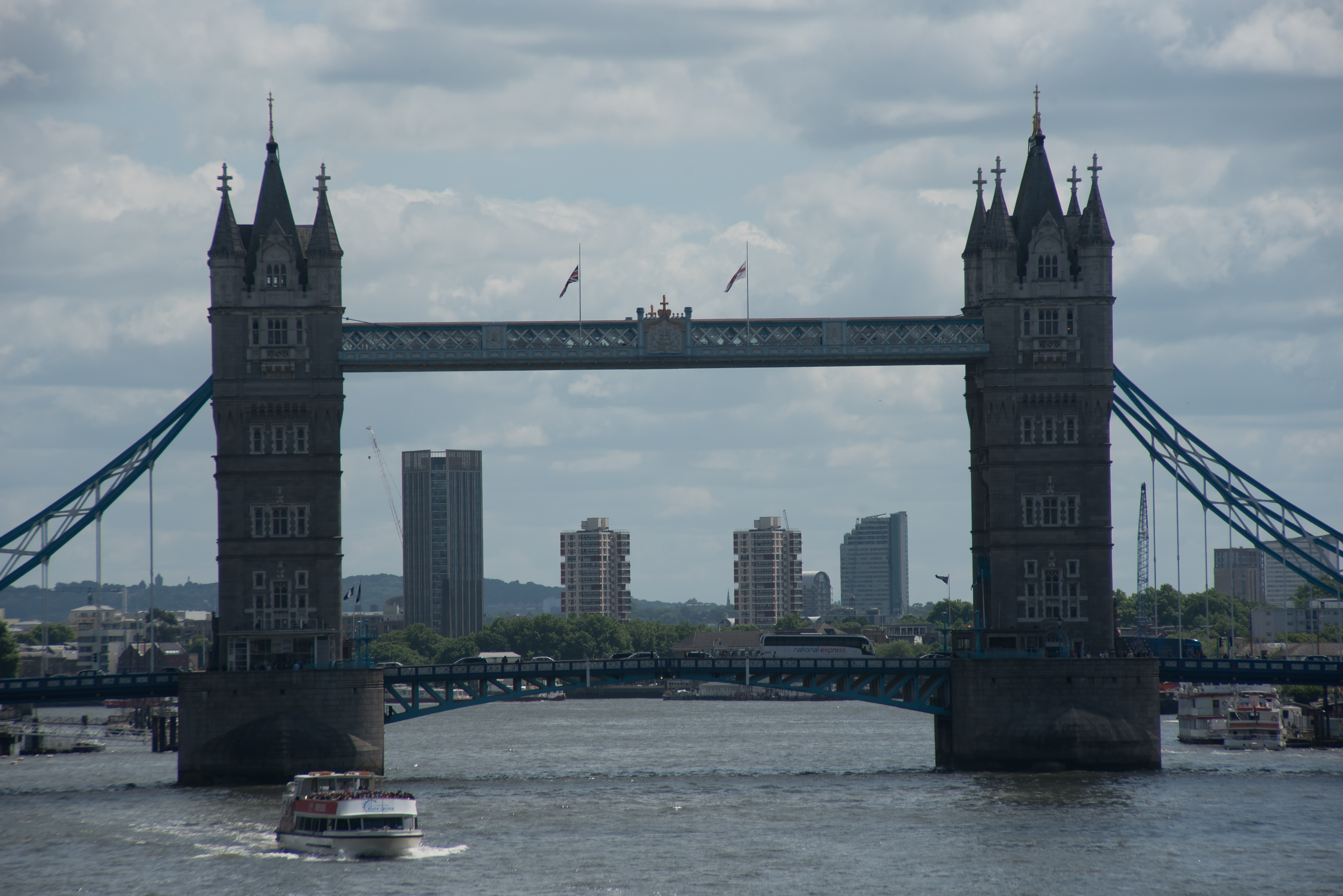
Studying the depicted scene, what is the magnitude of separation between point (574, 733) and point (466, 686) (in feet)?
158

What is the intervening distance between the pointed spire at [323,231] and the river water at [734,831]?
31.4 metres

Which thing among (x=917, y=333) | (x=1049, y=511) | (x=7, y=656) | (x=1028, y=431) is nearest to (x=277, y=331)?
(x=917, y=333)

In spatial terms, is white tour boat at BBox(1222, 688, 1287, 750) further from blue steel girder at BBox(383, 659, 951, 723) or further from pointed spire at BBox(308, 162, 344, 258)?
pointed spire at BBox(308, 162, 344, 258)

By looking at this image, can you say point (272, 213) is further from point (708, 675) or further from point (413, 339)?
point (708, 675)

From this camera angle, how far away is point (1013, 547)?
360 ft

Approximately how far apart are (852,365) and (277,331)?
3431cm

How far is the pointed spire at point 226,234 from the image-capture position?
10875cm

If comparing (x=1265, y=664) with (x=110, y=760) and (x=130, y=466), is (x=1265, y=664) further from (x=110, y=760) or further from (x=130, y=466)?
(x=110, y=760)

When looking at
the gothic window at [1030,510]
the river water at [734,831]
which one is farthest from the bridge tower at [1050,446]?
the river water at [734,831]

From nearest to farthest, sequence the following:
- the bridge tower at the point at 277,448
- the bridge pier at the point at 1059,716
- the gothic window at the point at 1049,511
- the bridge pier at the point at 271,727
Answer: the bridge pier at the point at 271,727 → the bridge pier at the point at 1059,716 → the bridge tower at the point at 277,448 → the gothic window at the point at 1049,511

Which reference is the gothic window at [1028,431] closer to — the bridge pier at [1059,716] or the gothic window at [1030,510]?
the gothic window at [1030,510]

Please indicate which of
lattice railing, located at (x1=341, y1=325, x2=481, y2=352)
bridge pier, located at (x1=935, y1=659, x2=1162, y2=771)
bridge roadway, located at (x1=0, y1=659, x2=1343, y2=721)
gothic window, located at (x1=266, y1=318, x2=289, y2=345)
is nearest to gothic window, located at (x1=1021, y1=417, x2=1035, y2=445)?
bridge pier, located at (x1=935, y1=659, x2=1162, y2=771)

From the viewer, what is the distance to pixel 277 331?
109 metres

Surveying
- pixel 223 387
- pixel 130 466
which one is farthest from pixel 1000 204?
pixel 130 466
